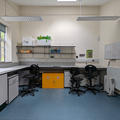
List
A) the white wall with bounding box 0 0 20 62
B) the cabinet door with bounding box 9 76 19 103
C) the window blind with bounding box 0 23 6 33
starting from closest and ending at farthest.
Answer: the cabinet door with bounding box 9 76 19 103 < the window blind with bounding box 0 23 6 33 < the white wall with bounding box 0 0 20 62

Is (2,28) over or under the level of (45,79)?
over

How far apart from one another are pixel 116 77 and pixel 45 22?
3824 millimetres

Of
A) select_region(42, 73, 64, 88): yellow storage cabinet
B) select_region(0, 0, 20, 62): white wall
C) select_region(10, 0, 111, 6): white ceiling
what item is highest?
select_region(10, 0, 111, 6): white ceiling

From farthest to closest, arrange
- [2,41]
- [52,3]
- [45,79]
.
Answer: [52,3], [45,79], [2,41]

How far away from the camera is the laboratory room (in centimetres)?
313

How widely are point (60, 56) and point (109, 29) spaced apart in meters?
2.37

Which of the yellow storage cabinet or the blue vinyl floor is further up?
the yellow storage cabinet

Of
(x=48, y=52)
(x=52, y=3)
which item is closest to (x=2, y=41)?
(x=48, y=52)

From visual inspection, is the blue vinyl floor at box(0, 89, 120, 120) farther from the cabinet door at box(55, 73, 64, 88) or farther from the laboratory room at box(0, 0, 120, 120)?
the cabinet door at box(55, 73, 64, 88)

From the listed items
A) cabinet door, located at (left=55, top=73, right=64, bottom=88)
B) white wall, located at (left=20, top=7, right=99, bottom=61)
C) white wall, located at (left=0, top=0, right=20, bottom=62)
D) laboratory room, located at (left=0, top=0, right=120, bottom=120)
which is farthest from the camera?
white wall, located at (left=20, top=7, right=99, bottom=61)

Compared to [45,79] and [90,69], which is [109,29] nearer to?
[90,69]

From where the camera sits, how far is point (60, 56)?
522cm

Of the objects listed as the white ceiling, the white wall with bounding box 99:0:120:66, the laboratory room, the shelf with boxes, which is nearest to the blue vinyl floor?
the laboratory room

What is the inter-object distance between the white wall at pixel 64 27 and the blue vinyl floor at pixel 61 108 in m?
2.59
